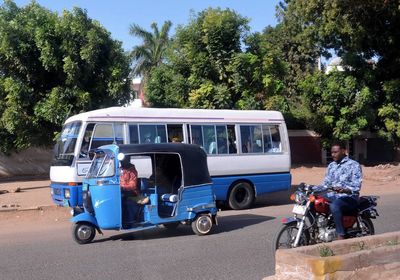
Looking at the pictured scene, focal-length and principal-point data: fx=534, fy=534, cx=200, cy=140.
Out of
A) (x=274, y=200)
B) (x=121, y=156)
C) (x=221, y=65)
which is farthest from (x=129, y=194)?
(x=221, y=65)

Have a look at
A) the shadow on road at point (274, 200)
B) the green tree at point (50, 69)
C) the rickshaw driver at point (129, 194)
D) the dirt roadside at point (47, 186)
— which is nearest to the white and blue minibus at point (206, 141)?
the shadow on road at point (274, 200)

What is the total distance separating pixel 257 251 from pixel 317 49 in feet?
72.9

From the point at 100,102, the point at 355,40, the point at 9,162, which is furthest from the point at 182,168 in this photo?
the point at 355,40

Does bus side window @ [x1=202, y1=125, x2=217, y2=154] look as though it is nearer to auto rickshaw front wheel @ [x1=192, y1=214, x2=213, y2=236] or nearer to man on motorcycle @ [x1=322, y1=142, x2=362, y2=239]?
auto rickshaw front wheel @ [x1=192, y1=214, x2=213, y2=236]

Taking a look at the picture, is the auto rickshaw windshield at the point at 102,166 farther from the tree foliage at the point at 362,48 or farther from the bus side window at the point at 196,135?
the tree foliage at the point at 362,48

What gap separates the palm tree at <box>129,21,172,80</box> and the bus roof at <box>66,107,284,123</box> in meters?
26.3

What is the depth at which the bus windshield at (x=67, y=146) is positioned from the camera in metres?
11.9

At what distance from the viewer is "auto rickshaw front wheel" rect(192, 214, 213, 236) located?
33.2 feet

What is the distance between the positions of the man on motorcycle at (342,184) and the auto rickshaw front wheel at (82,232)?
4.26 meters

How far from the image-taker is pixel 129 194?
9.60 m

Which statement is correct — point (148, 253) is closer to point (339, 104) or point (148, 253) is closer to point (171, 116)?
point (171, 116)

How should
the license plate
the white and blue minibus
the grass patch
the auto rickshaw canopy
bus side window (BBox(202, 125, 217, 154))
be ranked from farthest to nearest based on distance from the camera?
1. bus side window (BBox(202, 125, 217, 154))
2. the white and blue minibus
3. the auto rickshaw canopy
4. the license plate
5. the grass patch

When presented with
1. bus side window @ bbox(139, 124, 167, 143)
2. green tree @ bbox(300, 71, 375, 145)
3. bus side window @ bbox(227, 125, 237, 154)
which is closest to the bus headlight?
bus side window @ bbox(139, 124, 167, 143)

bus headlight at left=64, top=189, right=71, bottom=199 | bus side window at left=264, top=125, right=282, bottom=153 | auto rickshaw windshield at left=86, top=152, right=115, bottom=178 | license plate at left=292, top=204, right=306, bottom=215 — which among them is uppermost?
bus side window at left=264, top=125, right=282, bottom=153
